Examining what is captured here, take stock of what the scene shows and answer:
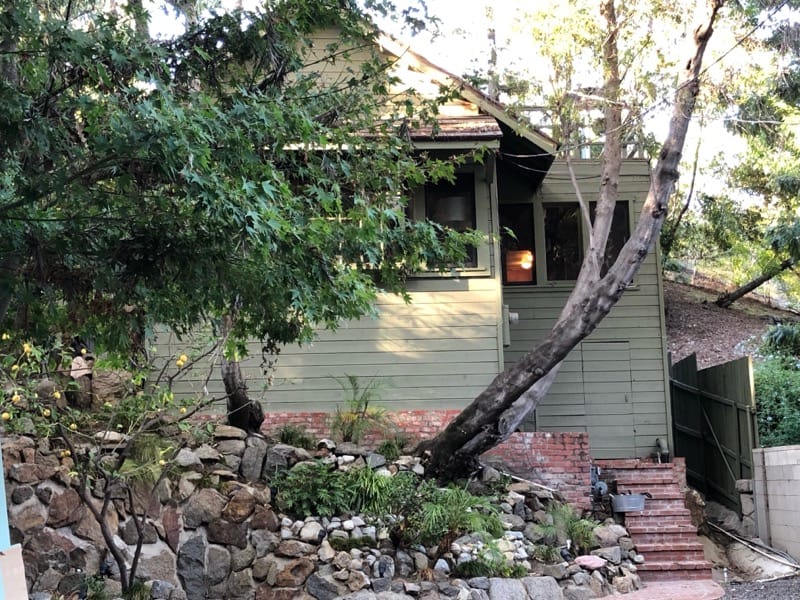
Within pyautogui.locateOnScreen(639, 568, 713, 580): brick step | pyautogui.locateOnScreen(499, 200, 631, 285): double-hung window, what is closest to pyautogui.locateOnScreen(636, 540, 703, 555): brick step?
pyautogui.locateOnScreen(639, 568, 713, 580): brick step

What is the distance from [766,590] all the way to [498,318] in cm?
486

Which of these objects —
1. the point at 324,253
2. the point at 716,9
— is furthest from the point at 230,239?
the point at 716,9

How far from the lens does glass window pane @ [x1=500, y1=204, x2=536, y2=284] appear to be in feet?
47.7

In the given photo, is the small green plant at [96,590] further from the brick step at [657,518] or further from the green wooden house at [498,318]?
the brick step at [657,518]

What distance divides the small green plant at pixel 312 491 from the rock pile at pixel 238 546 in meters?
0.14

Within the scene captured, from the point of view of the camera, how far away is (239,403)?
1030cm

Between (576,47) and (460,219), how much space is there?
9.74ft

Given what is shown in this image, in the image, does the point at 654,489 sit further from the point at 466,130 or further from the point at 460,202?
the point at 466,130

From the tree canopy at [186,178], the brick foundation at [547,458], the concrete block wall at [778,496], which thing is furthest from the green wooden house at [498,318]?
the tree canopy at [186,178]

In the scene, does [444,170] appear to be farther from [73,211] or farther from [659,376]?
[659,376]

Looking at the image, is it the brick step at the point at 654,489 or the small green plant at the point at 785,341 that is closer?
the brick step at the point at 654,489

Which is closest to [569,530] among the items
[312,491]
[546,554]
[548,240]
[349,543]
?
[546,554]

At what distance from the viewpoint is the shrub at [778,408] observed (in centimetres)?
1284

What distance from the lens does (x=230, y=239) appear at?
16.6ft
